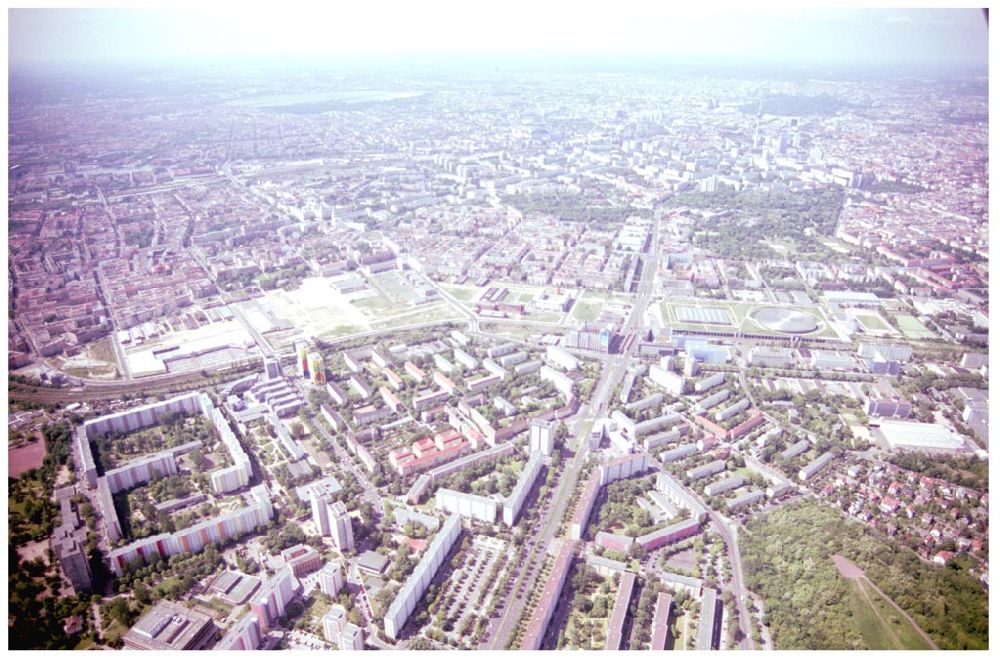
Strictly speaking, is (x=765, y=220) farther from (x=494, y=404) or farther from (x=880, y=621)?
(x=880, y=621)

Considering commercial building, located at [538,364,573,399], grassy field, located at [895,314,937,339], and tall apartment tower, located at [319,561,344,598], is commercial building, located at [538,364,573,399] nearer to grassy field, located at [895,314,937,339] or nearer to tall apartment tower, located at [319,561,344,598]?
tall apartment tower, located at [319,561,344,598]

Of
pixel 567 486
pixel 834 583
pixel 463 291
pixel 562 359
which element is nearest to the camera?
pixel 834 583

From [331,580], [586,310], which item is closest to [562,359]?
[586,310]

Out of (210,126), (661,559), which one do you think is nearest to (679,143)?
(210,126)

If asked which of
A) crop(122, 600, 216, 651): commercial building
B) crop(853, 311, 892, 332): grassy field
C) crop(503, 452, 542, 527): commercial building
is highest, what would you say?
crop(853, 311, 892, 332): grassy field

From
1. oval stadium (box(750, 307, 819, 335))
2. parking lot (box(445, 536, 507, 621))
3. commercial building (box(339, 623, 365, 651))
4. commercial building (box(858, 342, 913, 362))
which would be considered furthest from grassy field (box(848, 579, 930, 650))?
oval stadium (box(750, 307, 819, 335))

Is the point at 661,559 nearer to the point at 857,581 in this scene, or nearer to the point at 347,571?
the point at 857,581
